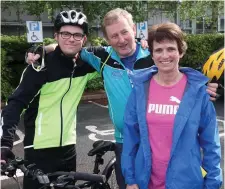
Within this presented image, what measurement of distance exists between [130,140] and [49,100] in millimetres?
717

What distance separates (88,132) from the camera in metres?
6.98

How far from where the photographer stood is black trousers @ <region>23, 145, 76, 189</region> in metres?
2.48

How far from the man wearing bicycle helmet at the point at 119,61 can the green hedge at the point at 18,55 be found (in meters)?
7.65

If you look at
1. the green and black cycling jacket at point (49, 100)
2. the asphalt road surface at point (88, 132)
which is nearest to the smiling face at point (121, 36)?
the green and black cycling jacket at point (49, 100)

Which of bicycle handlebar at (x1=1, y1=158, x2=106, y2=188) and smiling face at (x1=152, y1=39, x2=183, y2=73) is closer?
bicycle handlebar at (x1=1, y1=158, x2=106, y2=188)

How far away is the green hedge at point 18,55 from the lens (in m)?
9.89

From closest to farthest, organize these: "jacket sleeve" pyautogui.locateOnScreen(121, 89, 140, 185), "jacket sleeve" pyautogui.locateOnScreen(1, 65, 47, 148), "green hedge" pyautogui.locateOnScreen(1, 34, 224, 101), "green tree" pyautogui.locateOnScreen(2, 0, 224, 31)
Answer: "jacket sleeve" pyautogui.locateOnScreen(121, 89, 140, 185) < "jacket sleeve" pyautogui.locateOnScreen(1, 65, 47, 148) < "green hedge" pyautogui.locateOnScreen(1, 34, 224, 101) < "green tree" pyautogui.locateOnScreen(2, 0, 224, 31)

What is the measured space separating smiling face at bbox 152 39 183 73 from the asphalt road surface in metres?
2.65

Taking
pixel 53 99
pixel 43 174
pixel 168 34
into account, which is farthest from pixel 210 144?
pixel 53 99

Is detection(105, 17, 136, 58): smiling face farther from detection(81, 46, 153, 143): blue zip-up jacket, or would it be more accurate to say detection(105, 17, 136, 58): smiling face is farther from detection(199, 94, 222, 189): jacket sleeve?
detection(199, 94, 222, 189): jacket sleeve

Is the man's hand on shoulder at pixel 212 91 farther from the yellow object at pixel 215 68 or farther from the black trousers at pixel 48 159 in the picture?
the black trousers at pixel 48 159

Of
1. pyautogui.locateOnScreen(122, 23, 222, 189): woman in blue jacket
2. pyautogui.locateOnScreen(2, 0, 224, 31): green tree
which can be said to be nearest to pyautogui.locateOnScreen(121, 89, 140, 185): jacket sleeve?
pyautogui.locateOnScreen(122, 23, 222, 189): woman in blue jacket

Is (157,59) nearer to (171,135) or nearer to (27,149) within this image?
(171,135)

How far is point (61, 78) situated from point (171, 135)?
0.97m
